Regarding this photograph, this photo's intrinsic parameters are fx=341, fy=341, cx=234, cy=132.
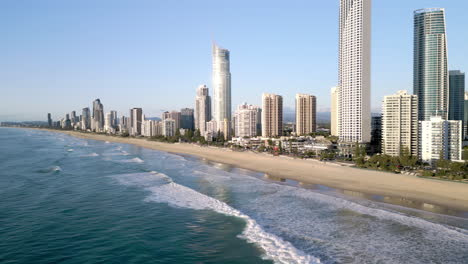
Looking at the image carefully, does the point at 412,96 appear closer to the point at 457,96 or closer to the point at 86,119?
the point at 457,96

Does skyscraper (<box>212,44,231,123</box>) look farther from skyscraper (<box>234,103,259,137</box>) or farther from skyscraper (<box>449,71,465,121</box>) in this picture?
skyscraper (<box>449,71,465,121</box>)

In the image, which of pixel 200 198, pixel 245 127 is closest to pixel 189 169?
pixel 200 198

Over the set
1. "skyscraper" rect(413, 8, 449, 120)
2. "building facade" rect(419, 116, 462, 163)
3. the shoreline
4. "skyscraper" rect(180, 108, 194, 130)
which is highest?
"skyscraper" rect(413, 8, 449, 120)

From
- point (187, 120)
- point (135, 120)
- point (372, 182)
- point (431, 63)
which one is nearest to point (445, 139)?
point (372, 182)

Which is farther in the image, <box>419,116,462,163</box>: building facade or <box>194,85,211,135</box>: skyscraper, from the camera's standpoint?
<box>194,85,211,135</box>: skyscraper

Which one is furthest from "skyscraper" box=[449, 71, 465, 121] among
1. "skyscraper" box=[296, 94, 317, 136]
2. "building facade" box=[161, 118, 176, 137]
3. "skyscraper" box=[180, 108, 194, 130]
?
"skyscraper" box=[180, 108, 194, 130]
